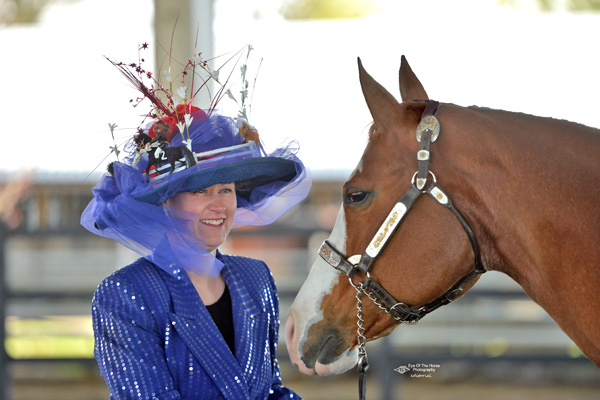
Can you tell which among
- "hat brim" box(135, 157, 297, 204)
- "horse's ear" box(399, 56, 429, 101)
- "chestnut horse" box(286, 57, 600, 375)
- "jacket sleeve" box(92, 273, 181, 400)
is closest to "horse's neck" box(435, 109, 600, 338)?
"chestnut horse" box(286, 57, 600, 375)

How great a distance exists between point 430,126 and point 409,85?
28cm

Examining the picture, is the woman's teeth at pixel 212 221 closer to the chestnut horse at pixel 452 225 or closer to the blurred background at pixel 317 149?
the chestnut horse at pixel 452 225

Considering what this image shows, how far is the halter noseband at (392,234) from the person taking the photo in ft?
4.42

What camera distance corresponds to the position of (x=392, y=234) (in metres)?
1.38

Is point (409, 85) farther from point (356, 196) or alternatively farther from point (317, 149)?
point (317, 149)

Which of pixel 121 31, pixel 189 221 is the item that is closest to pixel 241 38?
pixel 121 31

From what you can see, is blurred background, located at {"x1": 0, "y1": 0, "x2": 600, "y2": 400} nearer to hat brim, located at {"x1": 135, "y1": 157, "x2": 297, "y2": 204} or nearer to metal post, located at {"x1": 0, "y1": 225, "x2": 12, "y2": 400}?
metal post, located at {"x1": 0, "y1": 225, "x2": 12, "y2": 400}

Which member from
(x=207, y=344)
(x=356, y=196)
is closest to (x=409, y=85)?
(x=356, y=196)

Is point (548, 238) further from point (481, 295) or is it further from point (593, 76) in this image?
point (593, 76)

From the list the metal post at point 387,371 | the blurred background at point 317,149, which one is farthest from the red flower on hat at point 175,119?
the metal post at point 387,371

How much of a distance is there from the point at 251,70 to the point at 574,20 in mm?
2956

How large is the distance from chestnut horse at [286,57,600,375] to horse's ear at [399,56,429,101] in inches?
7.7

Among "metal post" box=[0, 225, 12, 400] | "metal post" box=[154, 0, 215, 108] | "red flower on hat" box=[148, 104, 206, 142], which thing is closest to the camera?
"red flower on hat" box=[148, 104, 206, 142]

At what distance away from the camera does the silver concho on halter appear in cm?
135
